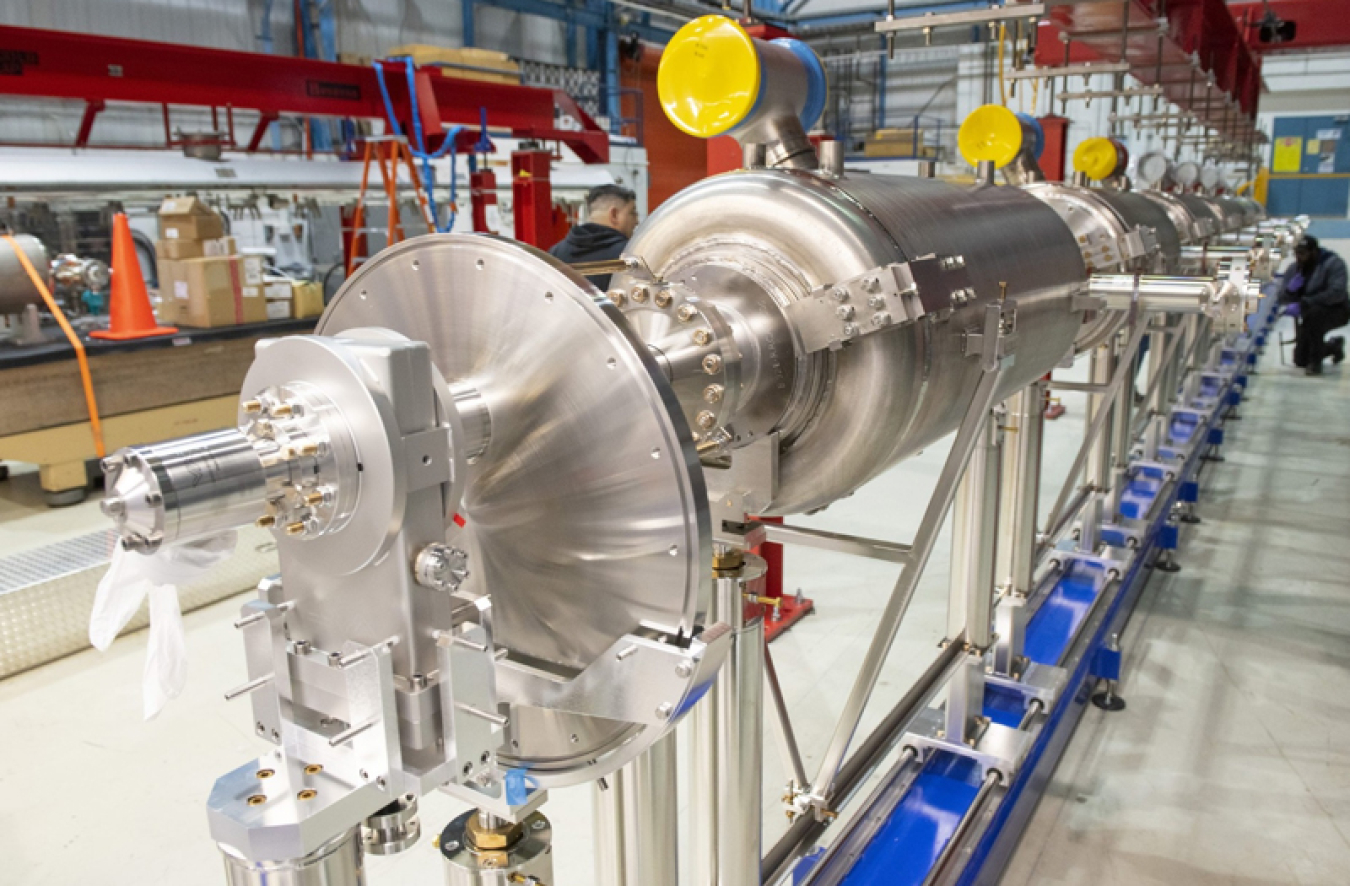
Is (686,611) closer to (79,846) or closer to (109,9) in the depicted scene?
(79,846)

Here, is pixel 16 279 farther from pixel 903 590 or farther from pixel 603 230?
pixel 903 590

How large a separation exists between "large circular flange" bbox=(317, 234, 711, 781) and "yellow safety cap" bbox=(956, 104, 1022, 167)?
180cm

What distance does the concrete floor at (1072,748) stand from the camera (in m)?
2.21

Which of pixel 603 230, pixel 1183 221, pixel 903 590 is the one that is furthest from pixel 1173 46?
pixel 903 590

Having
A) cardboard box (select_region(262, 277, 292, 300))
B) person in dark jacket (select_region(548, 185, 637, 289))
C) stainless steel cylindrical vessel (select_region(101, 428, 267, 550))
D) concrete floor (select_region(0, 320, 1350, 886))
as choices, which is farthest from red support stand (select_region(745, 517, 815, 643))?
cardboard box (select_region(262, 277, 292, 300))

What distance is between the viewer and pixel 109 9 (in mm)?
8383

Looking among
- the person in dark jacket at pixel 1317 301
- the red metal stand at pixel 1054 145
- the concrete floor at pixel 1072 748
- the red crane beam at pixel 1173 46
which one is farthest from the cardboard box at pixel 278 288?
the person in dark jacket at pixel 1317 301

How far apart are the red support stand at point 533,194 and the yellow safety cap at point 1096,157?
2.22m

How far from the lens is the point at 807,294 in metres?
1.31

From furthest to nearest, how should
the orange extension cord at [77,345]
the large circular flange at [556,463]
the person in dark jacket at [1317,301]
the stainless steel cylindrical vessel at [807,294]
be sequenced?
1. the person in dark jacket at [1317,301]
2. the orange extension cord at [77,345]
3. the stainless steel cylindrical vessel at [807,294]
4. the large circular flange at [556,463]

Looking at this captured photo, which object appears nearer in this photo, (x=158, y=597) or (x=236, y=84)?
(x=158, y=597)

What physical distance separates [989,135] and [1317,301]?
657 centimetres

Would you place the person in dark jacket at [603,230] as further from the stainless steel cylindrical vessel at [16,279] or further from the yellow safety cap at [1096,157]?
the stainless steel cylindrical vessel at [16,279]

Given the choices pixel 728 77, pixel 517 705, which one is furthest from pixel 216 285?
pixel 517 705
